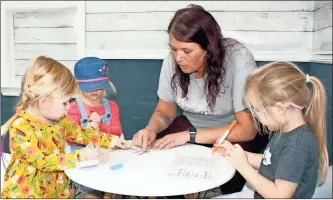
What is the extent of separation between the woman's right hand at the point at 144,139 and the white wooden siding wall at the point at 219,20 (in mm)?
526

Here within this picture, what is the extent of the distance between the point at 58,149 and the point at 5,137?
0.73 ft

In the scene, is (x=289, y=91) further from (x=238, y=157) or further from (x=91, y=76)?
(x=91, y=76)

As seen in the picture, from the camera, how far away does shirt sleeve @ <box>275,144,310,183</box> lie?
102 centimetres

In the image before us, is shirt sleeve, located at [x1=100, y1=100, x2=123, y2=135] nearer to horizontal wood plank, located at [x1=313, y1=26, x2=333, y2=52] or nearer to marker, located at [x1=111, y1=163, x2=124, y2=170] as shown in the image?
marker, located at [x1=111, y1=163, x2=124, y2=170]

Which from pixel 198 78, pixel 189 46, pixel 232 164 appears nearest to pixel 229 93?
pixel 198 78

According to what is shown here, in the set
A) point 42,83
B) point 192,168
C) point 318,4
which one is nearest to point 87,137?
point 42,83

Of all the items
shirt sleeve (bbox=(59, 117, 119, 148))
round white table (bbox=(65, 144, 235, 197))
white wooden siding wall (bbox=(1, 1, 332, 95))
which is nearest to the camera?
round white table (bbox=(65, 144, 235, 197))

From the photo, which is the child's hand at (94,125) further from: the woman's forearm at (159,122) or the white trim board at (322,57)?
the white trim board at (322,57)

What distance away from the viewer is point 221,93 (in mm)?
1521

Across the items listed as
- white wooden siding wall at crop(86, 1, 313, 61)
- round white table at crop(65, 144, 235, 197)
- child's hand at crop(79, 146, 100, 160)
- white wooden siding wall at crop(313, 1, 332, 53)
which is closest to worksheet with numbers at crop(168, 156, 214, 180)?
round white table at crop(65, 144, 235, 197)

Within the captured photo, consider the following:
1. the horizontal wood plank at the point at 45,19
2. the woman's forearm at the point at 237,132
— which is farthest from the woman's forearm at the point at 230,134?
the horizontal wood plank at the point at 45,19

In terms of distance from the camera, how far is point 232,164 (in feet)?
3.80

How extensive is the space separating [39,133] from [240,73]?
769 mm

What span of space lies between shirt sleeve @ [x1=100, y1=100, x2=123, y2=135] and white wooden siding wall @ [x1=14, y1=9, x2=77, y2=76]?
343mm
